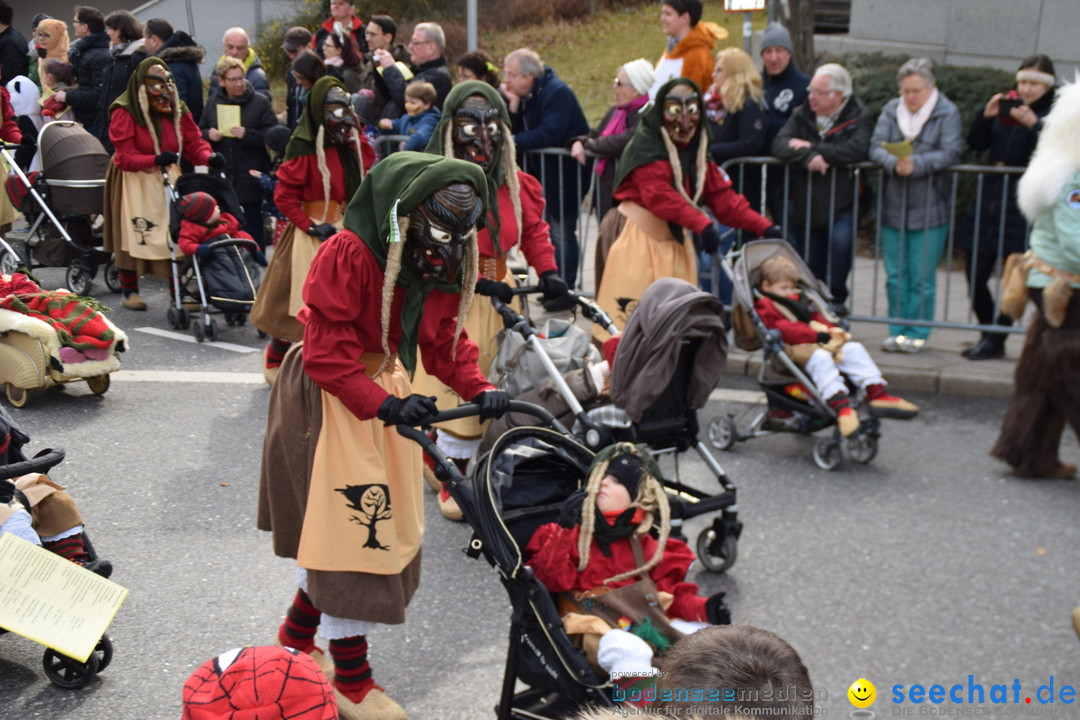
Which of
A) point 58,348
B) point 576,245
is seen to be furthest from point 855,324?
point 58,348

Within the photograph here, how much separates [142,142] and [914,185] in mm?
5804

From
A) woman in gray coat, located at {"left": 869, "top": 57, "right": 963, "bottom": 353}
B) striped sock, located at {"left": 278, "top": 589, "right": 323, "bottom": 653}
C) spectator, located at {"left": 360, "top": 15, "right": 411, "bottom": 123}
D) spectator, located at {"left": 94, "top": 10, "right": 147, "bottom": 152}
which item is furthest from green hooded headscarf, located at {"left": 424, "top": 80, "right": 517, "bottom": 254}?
spectator, located at {"left": 94, "top": 10, "right": 147, "bottom": 152}

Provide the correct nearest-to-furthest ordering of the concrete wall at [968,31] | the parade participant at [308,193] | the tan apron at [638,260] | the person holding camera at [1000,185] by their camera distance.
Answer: the tan apron at [638,260]
the parade participant at [308,193]
the person holding camera at [1000,185]
the concrete wall at [968,31]

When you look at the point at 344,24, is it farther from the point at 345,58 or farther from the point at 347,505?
the point at 347,505

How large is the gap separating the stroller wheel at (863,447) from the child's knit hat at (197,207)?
513cm

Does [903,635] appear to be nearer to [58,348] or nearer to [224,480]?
[224,480]

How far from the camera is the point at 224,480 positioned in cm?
598

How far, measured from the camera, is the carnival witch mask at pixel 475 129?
559cm

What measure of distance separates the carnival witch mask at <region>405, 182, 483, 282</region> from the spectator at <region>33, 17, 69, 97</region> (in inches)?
370

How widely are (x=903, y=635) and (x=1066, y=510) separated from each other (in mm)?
1707

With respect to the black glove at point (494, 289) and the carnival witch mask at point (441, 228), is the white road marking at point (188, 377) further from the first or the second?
the carnival witch mask at point (441, 228)

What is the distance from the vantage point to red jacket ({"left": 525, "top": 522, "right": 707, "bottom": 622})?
12.3 feet

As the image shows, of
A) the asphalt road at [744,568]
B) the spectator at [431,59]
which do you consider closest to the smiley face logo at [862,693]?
the asphalt road at [744,568]

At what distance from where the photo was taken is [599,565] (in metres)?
3.82
